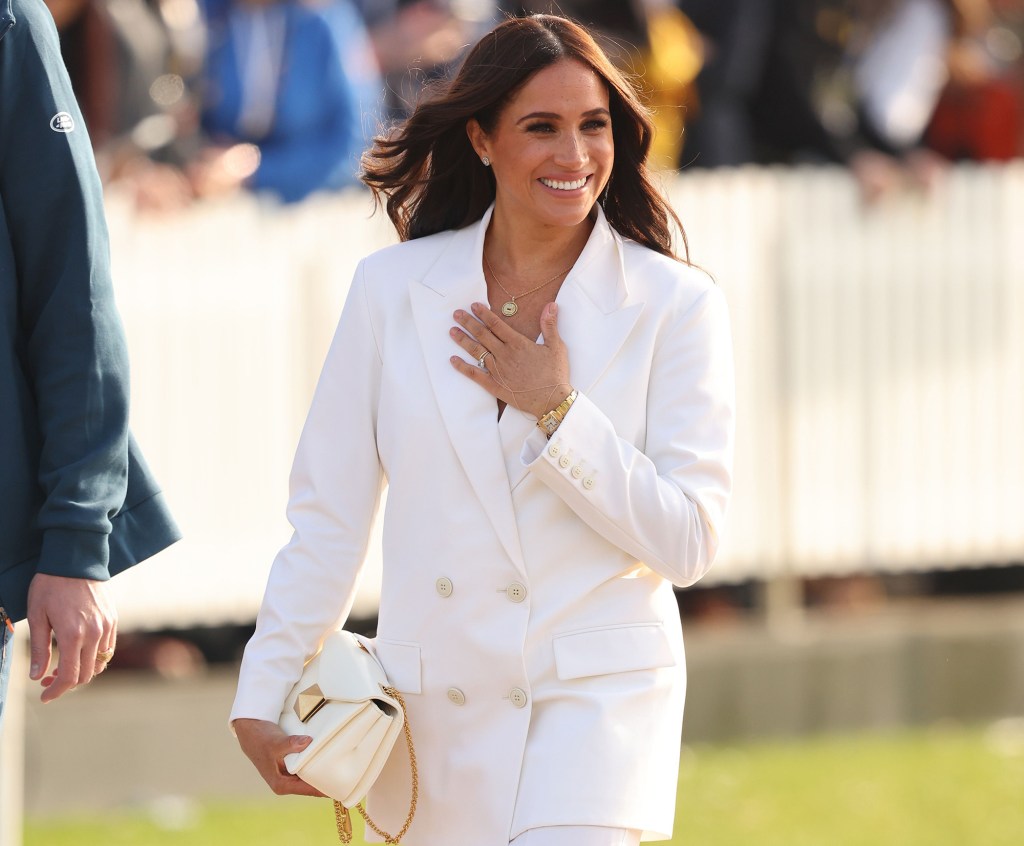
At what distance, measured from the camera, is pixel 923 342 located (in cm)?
850

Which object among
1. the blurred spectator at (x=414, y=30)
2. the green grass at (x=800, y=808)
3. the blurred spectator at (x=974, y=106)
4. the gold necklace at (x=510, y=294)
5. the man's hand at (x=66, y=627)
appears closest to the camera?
the man's hand at (x=66, y=627)

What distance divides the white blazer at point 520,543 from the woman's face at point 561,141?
144mm

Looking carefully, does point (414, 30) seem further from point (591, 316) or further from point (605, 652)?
point (605, 652)

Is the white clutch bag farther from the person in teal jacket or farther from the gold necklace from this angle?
the gold necklace

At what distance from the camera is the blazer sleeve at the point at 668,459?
11.1ft

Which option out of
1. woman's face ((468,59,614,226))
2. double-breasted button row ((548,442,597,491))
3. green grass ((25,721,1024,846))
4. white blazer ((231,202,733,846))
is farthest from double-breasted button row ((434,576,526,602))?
green grass ((25,721,1024,846))

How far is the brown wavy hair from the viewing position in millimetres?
3623

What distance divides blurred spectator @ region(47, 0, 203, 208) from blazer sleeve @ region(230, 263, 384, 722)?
3.99 m

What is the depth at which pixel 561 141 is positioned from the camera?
3.59 m

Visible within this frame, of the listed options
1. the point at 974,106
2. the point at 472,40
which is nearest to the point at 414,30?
the point at 472,40

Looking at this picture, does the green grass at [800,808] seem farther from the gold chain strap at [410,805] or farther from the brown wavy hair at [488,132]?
the brown wavy hair at [488,132]

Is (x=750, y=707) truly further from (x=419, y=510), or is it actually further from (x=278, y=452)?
(x=419, y=510)

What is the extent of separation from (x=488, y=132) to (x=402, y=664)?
1013mm

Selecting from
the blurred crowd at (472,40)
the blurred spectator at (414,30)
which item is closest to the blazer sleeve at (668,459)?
the blurred crowd at (472,40)
